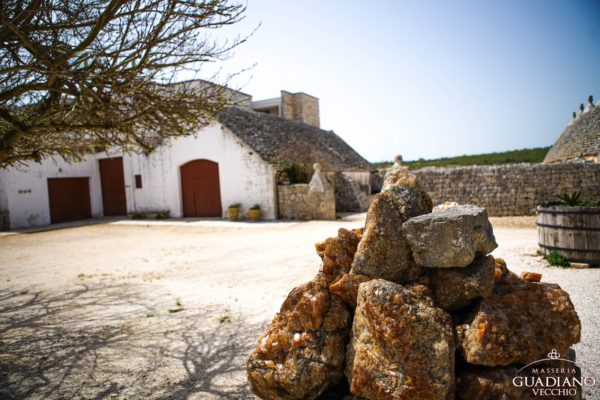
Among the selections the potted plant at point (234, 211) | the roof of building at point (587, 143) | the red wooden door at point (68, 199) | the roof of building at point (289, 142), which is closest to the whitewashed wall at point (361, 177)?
the roof of building at point (289, 142)

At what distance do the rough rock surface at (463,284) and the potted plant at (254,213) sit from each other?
48.0 feet

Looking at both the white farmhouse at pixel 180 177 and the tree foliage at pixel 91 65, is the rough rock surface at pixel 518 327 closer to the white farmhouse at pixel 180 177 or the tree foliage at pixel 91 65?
the tree foliage at pixel 91 65

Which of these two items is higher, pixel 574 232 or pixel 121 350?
pixel 574 232

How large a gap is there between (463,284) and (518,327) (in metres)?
0.40

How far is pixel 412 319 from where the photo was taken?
2.25 meters

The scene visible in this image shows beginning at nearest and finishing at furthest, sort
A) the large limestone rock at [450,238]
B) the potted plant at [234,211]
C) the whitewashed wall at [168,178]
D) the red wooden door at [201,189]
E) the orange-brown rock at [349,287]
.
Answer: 1. the large limestone rock at [450,238]
2. the orange-brown rock at [349,287]
3. the whitewashed wall at [168,178]
4. the potted plant at [234,211]
5. the red wooden door at [201,189]

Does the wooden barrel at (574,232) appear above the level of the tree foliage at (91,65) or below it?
below

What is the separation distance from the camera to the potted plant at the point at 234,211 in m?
17.4

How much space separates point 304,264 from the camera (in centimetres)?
803

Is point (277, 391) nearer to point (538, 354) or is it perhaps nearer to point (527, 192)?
point (538, 354)

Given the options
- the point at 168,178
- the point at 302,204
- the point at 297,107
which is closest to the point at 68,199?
the point at 168,178

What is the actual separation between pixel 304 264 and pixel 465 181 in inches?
428

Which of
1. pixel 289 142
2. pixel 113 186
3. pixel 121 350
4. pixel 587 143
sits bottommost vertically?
pixel 121 350

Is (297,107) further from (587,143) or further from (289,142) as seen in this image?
(587,143)
